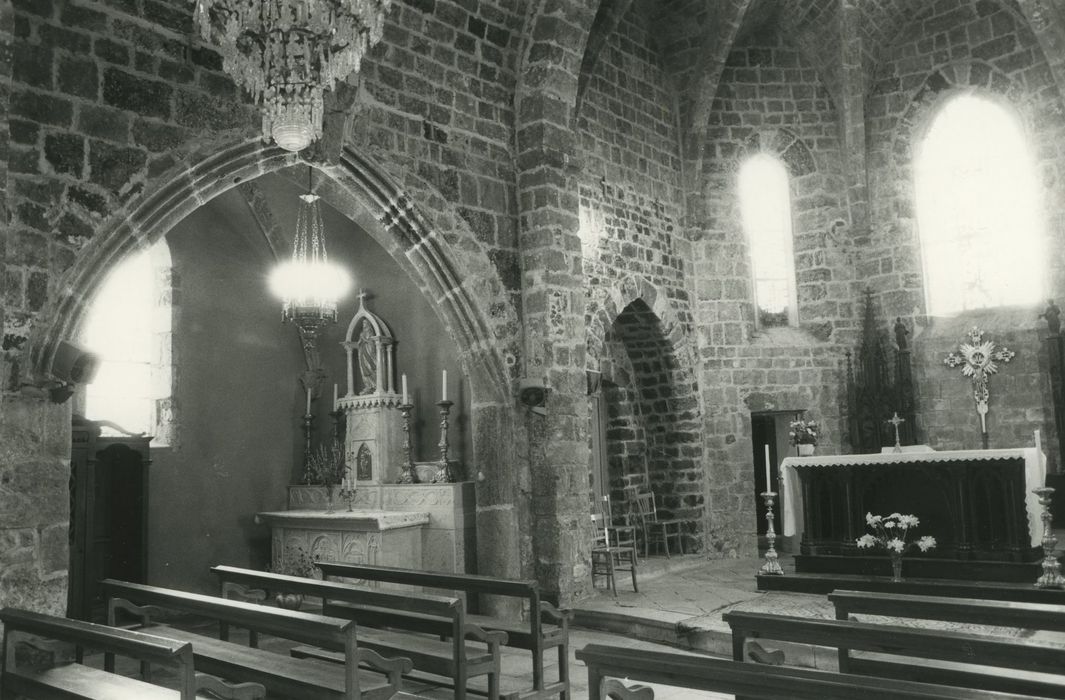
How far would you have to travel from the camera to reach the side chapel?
5.58 m

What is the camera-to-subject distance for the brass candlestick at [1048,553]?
6.68m

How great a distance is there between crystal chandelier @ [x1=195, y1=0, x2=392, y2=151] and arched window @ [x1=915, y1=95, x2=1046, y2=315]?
27.4ft

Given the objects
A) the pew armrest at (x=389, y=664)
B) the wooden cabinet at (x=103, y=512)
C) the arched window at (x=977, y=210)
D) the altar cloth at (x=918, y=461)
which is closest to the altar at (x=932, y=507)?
the altar cloth at (x=918, y=461)

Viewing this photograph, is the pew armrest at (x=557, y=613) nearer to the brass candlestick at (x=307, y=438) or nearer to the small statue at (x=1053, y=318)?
the brass candlestick at (x=307, y=438)

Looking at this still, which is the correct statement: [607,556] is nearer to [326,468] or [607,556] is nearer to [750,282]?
[326,468]

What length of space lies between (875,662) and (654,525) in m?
6.76

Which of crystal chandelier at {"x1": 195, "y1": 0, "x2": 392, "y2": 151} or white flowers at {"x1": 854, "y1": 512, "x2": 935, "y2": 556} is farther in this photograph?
white flowers at {"x1": 854, "y1": 512, "x2": 935, "y2": 556}

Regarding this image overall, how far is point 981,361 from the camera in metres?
10.3

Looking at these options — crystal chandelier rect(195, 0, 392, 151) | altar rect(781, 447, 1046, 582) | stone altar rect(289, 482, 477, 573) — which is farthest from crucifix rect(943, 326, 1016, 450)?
crystal chandelier rect(195, 0, 392, 151)

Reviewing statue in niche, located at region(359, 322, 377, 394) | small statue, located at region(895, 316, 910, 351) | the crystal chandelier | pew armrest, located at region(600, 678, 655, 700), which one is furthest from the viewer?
small statue, located at region(895, 316, 910, 351)

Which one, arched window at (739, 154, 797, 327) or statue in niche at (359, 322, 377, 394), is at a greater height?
arched window at (739, 154, 797, 327)

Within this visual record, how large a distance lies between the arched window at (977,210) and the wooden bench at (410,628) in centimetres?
827

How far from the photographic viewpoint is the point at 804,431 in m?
9.45

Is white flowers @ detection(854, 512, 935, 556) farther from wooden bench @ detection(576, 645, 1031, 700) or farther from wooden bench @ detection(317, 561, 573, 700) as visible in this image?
wooden bench @ detection(576, 645, 1031, 700)
